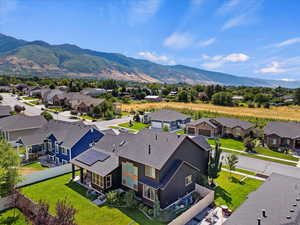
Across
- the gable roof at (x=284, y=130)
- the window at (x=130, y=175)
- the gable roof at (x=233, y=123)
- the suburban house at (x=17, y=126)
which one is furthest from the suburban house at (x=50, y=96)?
the gable roof at (x=284, y=130)

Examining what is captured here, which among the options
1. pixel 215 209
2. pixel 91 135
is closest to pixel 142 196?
pixel 215 209

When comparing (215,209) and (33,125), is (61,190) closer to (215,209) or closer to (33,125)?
(215,209)

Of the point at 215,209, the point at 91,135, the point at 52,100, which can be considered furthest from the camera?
the point at 52,100

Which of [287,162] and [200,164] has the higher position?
[200,164]

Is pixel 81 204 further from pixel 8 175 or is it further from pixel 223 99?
pixel 223 99

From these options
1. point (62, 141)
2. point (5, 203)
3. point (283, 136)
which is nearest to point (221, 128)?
point (283, 136)

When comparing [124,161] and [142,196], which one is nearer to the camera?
[142,196]

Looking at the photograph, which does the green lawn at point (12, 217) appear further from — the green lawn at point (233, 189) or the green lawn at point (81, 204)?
the green lawn at point (233, 189)
